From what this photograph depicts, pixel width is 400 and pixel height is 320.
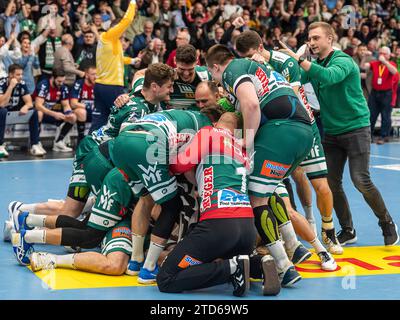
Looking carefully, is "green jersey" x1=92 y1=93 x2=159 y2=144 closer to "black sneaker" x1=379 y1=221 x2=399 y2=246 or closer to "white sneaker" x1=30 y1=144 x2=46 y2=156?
"black sneaker" x1=379 y1=221 x2=399 y2=246

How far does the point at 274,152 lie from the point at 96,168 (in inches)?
69.5

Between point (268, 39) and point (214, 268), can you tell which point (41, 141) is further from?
point (214, 268)

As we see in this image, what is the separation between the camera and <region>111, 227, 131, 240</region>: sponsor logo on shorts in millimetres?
6539

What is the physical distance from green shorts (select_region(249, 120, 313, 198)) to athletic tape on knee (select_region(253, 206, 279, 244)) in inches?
6.2

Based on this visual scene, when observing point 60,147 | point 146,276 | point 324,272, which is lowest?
point 60,147

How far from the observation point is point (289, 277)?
19.6 feet

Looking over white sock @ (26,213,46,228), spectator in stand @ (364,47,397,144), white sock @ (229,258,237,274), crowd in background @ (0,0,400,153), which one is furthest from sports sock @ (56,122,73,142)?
white sock @ (229,258,237,274)

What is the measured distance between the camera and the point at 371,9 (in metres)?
23.7

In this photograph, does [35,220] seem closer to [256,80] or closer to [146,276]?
[146,276]

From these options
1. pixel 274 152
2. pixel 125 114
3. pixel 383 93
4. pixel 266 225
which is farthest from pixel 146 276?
pixel 383 93

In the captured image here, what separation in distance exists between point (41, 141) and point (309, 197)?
8976 millimetres

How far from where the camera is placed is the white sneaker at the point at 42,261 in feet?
20.9

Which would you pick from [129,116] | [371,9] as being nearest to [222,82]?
[129,116]

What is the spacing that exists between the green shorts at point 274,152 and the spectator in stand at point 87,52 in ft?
33.4
